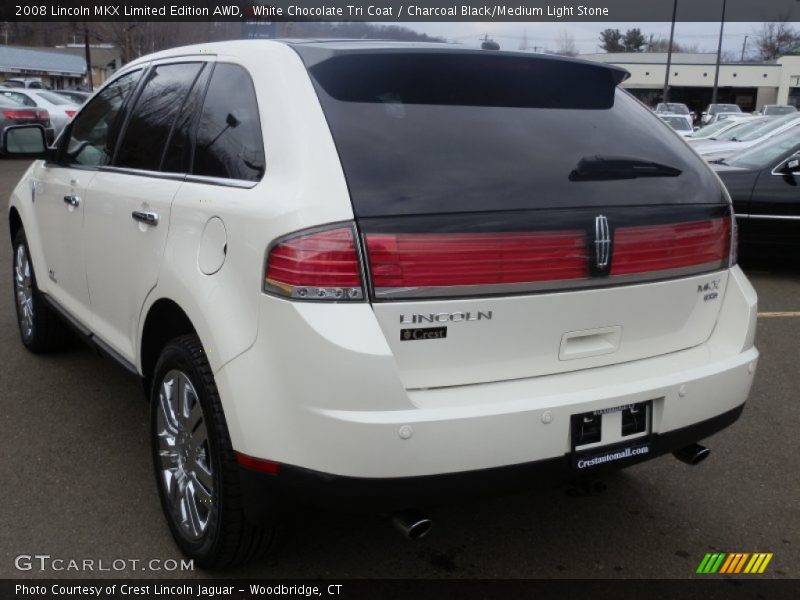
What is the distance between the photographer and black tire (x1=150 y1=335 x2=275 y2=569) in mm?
2514

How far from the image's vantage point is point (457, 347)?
7.69 ft

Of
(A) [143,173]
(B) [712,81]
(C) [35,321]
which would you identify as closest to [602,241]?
(A) [143,173]

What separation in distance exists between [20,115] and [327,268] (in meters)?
17.4

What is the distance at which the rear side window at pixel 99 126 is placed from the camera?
12.7 feet

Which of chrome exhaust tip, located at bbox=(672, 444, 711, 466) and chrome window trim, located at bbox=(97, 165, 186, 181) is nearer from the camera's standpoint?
chrome exhaust tip, located at bbox=(672, 444, 711, 466)

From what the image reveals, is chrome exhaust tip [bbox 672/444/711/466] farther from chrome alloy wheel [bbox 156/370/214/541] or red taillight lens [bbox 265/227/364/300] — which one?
chrome alloy wheel [bbox 156/370/214/541]

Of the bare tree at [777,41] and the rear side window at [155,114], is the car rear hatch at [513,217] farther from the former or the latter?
the bare tree at [777,41]

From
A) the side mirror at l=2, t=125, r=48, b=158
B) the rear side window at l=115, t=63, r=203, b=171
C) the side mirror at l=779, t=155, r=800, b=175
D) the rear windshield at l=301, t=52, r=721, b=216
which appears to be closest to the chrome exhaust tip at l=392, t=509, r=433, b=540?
the rear windshield at l=301, t=52, r=721, b=216

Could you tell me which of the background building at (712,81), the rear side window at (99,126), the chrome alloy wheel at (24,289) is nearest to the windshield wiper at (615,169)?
the rear side window at (99,126)

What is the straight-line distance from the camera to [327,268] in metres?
2.25

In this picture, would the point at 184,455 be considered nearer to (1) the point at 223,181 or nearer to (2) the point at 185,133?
(1) the point at 223,181

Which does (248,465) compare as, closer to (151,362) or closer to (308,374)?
(308,374)

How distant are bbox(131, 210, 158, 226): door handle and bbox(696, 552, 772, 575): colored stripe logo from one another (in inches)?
91.4

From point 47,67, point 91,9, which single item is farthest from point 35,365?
point 47,67
